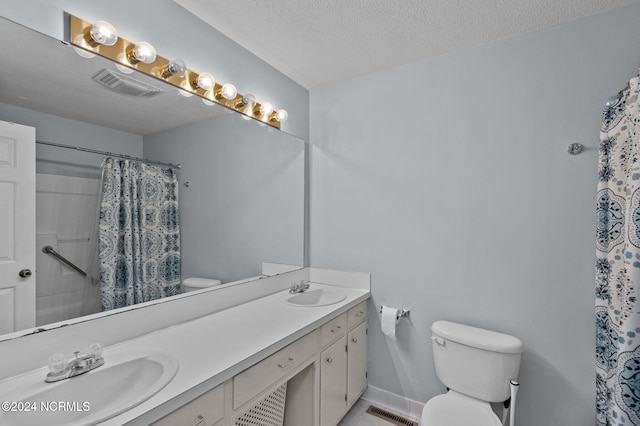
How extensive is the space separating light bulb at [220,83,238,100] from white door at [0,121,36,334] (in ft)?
2.88

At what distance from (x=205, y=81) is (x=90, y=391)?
142 cm

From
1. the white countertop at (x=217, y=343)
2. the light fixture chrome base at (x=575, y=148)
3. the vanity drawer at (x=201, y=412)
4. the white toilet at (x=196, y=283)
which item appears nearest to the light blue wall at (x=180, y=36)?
the white toilet at (x=196, y=283)

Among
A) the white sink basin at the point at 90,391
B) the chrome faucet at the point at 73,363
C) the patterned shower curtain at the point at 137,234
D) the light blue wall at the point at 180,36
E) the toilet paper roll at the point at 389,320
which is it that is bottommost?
the toilet paper roll at the point at 389,320

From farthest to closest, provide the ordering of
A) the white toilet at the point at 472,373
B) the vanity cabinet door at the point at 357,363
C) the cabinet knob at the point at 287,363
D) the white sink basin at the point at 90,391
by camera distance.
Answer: the vanity cabinet door at the point at 357,363 < the white toilet at the point at 472,373 < the cabinet knob at the point at 287,363 < the white sink basin at the point at 90,391

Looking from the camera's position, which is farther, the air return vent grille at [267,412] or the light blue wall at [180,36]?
the air return vent grille at [267,412]

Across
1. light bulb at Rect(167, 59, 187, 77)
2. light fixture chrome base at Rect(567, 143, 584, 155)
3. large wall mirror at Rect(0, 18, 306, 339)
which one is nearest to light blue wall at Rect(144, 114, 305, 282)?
large wall mirror at Rect(0, 18, 306, 339)

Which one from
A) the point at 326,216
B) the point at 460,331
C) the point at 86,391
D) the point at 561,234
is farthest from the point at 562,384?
the point at 86,391

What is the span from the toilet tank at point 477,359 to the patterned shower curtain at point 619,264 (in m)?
0.35

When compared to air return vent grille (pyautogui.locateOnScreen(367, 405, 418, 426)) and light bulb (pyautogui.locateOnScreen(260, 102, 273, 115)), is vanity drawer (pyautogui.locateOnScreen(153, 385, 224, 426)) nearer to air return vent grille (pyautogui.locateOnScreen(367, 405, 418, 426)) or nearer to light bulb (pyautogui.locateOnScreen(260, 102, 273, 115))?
air return vent grille (pyautogui.locateOnScreen(367, 405, 418, 426))

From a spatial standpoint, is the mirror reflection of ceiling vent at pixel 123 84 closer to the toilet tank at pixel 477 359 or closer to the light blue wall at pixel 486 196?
the light blue wall at pixel 486 196

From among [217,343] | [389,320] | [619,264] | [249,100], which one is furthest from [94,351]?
[619,264]

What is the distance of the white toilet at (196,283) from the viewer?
148 centimetres

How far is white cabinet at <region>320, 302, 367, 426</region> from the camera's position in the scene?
1.63 m

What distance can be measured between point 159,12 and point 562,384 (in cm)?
280
